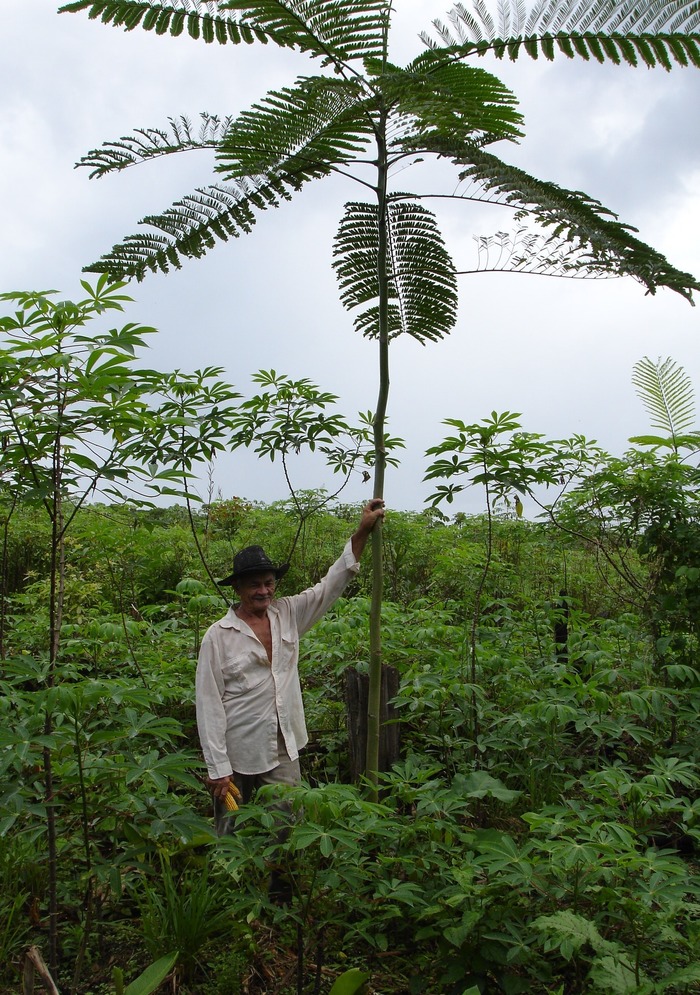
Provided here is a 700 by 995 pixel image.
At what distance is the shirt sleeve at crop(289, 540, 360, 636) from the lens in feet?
12.5

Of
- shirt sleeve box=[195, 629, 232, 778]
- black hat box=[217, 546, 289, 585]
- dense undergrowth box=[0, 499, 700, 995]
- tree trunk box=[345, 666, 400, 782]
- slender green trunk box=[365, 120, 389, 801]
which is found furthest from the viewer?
tree trunk box=[345, 666, 400, 782]

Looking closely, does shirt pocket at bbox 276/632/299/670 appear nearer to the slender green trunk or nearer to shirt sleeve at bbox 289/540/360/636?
shirt sleeve at bbox 289/540/360/636

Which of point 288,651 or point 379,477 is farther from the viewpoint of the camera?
point 288,651

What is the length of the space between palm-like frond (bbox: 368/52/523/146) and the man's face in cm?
219

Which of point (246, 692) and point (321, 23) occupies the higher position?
point (321, 23)

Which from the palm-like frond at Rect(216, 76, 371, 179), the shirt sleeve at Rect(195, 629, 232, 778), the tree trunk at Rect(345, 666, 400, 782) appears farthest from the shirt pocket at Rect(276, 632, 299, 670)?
the palm-like frond at Rect(216, 76, 371, 179)

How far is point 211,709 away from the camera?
3.71 metres

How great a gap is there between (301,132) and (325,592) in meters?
2.14

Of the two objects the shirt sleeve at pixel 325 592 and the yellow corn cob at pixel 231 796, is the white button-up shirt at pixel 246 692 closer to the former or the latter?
the shirt sleeve at pixel 325 592

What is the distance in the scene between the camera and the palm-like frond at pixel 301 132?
3.16m

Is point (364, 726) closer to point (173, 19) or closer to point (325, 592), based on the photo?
point (325, 592)

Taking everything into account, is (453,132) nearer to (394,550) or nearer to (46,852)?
(46,852)

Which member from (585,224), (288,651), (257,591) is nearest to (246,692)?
(288,651)

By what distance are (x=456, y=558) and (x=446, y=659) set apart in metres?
1.53
